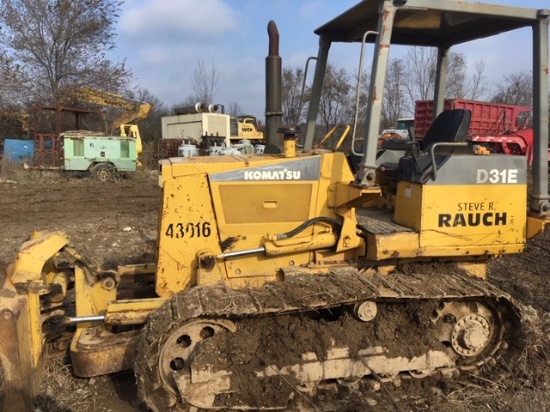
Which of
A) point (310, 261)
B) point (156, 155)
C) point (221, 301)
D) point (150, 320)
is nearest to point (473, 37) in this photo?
point (310, 261)

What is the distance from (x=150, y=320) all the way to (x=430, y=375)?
2248 millimetres

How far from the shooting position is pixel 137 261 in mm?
6914

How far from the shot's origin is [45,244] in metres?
3.93

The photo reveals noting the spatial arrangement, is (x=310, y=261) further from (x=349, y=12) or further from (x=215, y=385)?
(x=349, y=12)

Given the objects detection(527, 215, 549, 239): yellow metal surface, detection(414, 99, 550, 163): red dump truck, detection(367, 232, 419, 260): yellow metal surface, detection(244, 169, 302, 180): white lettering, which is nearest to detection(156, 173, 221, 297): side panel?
detection(244, 169, 302, 180): white lettering

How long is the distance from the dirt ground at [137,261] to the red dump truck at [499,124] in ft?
31.8

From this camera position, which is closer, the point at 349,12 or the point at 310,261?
the point at 310,261

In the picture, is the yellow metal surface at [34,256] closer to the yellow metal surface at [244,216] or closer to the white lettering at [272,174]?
the yellow metal surface at [244,216]

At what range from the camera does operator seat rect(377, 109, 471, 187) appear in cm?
397

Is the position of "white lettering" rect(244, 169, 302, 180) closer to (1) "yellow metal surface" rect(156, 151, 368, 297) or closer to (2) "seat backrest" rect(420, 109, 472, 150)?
(1) "yellow metal surface" rect(156, 151, 368, 297)

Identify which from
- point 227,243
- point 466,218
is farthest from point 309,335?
point 466,218

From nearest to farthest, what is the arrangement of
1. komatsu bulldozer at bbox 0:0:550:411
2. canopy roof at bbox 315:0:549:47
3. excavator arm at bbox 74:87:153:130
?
1. komatsu bulldozer at bbox 0:0:550:411
2. canopy roof at bbox 315:0:549:47
3. excavator arm at bbox 74:87:153:130

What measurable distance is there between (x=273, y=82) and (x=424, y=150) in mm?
1547

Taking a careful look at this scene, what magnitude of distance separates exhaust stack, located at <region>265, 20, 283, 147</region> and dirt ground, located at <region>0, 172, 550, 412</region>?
2.54 metres
